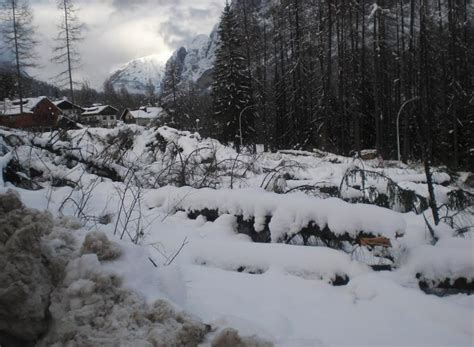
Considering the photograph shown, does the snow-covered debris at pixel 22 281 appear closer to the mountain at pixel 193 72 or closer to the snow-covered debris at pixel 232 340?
the snow-covered debris at pixel 232 340

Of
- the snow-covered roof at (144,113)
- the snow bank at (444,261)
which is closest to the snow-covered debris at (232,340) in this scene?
the snow bank at (444,261)

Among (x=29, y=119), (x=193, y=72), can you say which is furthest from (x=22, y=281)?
(x=193, y=72)

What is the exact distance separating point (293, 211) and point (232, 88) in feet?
98.2

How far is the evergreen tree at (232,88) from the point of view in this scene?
3372 centimetres

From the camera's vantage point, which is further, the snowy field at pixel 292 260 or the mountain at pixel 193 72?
the mountain at pixel 193 72

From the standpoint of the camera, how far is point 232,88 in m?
33.7

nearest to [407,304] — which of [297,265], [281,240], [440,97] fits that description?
[297,265]

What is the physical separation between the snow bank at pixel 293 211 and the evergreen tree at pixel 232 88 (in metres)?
27.6

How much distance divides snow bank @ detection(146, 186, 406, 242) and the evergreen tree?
2760 centimetres

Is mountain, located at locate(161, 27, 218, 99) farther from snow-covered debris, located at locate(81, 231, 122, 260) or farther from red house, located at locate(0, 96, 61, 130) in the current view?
snow-covered debris, located at locate(81, 231, 122, 260)

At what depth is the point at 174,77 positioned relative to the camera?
5388 centimetres

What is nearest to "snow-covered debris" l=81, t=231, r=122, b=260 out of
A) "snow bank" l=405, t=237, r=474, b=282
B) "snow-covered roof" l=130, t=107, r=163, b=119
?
"snow bank" l=405, t=237, r=474, b=282

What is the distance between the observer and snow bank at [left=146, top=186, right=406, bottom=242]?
13.3 ft

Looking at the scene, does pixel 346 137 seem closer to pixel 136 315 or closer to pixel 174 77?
pixel 174 77
